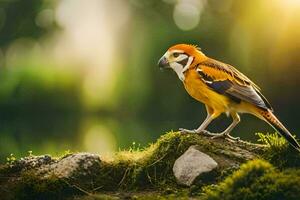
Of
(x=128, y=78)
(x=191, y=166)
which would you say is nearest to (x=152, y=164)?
(x=191, y=166)

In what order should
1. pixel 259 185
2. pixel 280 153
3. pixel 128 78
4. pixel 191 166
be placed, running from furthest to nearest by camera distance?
1. pixel 128 78
2. pixel 280 153
3. pixel 191 166
4. pixel 259 185

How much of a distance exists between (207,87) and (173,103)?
7902 mm

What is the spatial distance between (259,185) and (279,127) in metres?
1.31

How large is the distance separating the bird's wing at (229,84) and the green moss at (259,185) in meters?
1.47

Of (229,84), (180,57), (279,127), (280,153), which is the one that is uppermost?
(180,57)

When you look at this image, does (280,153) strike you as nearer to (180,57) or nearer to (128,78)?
(180,57)

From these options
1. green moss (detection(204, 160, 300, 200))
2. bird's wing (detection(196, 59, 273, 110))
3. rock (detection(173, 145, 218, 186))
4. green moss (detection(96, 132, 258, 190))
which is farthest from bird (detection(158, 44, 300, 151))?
green moss (detection(204, 160, 300, 200))

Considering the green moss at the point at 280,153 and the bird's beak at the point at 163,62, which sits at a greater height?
the bird's beak at the point at 163,62

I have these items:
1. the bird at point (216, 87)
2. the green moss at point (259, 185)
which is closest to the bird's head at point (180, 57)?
the bird at point (216, 87)

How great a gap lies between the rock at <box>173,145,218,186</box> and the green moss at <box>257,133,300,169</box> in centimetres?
56

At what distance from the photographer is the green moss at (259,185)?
628cm

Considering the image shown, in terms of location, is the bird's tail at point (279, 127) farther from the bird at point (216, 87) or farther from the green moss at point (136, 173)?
the green moss at point (136, 173)

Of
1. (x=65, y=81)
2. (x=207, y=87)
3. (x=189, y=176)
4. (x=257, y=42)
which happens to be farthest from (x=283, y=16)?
(x=189, y=176)

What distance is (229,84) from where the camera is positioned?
8.01 meters
